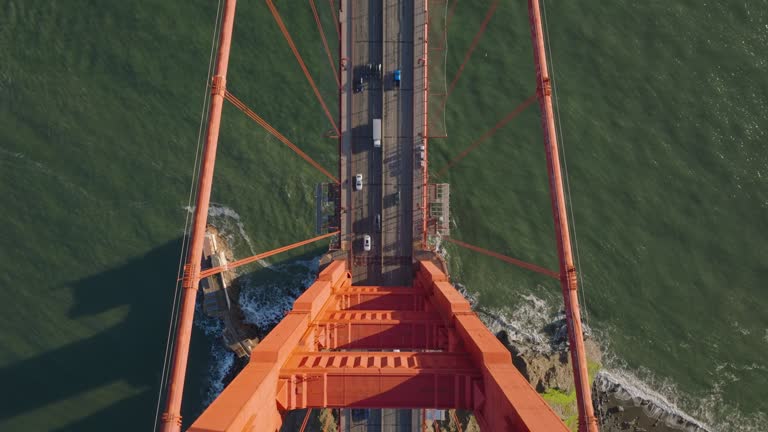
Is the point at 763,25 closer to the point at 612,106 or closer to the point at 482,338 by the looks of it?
the point at 612,106

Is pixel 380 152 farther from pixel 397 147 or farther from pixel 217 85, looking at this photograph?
pixel 217 85

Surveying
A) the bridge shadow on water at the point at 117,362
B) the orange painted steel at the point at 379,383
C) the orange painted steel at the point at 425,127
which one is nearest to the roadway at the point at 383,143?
the orange painted steel at the point at 425,127

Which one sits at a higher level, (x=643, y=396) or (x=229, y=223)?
(x=229, y=223)

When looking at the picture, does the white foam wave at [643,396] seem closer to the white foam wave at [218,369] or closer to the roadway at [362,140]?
the roadway at [362,140]

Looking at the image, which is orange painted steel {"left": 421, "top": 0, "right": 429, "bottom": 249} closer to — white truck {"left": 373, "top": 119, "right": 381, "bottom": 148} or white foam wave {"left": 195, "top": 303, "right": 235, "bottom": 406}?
white truck {"left": 373, "top": 119, "right": 381, "bottom": 148}

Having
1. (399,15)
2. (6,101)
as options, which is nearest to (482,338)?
(399,15)

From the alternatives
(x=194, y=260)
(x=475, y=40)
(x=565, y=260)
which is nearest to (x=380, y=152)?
(x=475, y=40)

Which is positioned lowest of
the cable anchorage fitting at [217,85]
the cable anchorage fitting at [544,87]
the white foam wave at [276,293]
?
the white foam wave at [276,293]
